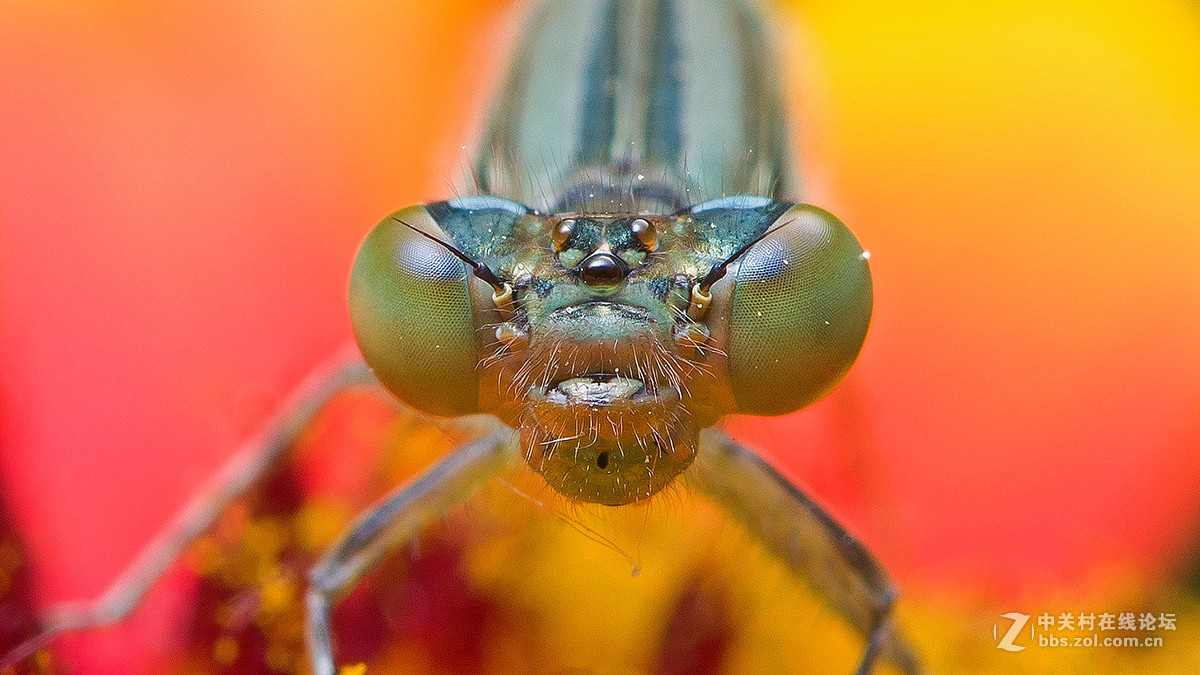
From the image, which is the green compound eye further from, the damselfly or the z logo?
the z logo

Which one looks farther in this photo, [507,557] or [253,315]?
[253,315]

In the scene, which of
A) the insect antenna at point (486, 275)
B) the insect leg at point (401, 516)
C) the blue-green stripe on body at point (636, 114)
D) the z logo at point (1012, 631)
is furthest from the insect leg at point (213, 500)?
the z logo at point (1012, 631)

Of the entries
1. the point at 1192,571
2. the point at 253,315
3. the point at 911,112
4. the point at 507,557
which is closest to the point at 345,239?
the point at 253,315

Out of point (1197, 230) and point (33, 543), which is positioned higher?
point (1197, 230)

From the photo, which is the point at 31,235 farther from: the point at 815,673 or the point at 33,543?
the point at 815,673

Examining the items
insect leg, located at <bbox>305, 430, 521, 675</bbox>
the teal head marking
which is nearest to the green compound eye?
the teal head marking

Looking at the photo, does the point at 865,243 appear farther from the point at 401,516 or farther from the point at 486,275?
the point at 486,275

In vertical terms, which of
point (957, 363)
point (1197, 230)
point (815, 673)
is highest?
point (1197, 230)
